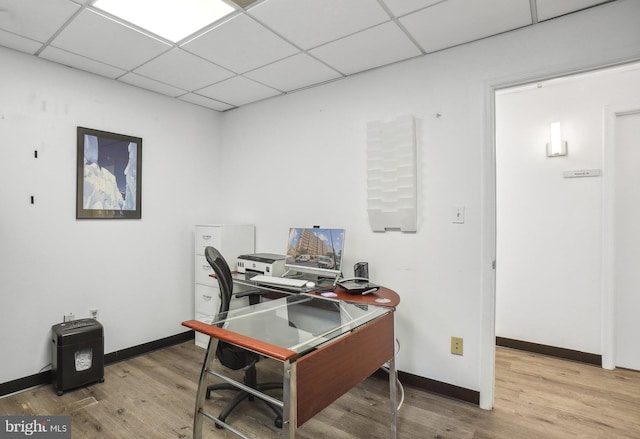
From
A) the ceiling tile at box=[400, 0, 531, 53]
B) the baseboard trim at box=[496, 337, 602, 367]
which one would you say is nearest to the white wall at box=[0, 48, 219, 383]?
the ceiling tile at box=[400, 0, 531, 53]

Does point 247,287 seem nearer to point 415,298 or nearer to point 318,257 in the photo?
point 318,257

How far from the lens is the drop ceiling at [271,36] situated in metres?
2.01

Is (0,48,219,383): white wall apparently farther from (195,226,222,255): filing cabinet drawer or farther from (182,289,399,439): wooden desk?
(182,289,399,439): wooden desk

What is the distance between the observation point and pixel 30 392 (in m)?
2.55

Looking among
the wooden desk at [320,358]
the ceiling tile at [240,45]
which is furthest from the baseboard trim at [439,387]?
the ceiling tile at [240,45]

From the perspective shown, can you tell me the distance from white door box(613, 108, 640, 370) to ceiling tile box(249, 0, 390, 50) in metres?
2.39

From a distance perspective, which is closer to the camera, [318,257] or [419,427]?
[419,427]

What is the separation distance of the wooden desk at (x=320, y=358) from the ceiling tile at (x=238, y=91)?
213cm

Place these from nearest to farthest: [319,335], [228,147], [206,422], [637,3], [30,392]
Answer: [319,335]
[637,3]
[206,422]
[30,392]
[228,147]

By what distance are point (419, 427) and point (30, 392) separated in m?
2.83

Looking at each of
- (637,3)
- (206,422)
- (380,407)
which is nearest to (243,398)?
(206,422)

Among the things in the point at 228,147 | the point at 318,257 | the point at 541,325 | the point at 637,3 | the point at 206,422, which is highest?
the point at 637,3

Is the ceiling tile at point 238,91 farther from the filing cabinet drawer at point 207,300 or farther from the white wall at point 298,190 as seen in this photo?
the filing cabinet drawer at point 207,300

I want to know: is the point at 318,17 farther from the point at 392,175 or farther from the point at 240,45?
the point at 392,175
